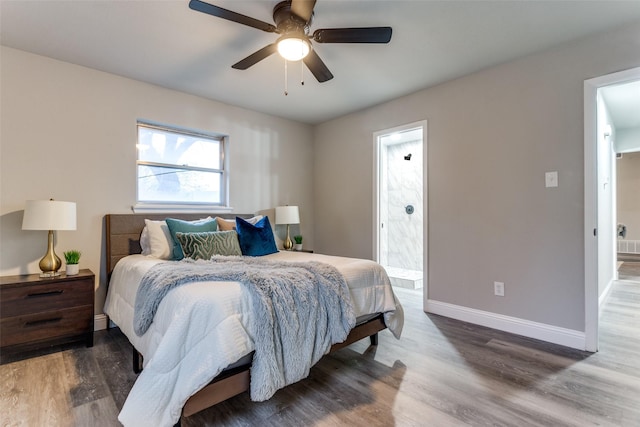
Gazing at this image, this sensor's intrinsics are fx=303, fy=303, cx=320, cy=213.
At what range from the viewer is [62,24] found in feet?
7.36

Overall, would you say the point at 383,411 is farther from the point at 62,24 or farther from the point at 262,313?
the point at 62,24

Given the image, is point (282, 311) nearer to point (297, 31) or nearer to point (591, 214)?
point (297, 31)

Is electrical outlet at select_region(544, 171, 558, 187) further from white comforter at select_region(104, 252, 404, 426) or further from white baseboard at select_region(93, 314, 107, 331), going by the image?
white baseboard at select_region(93, 314, 107, 331)

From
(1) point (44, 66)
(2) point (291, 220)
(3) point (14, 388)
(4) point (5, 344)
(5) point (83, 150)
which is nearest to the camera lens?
(3) point (14, 388)

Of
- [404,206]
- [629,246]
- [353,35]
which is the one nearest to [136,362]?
[353,35]

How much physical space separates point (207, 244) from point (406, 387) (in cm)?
189

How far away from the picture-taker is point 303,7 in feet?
5.70

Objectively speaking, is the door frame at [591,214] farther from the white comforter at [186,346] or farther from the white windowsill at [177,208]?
the white windowsill at [177,208]

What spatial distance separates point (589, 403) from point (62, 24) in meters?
4.27

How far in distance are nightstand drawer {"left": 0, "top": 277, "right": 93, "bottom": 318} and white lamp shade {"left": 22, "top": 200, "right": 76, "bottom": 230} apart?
0.45 meters

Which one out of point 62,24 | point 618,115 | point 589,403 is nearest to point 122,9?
point 62,24

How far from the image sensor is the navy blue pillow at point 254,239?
2.94 meters

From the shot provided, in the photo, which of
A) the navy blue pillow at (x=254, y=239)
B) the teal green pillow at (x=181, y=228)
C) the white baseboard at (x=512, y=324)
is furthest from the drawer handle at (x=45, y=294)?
the white baseboard at (x=512, y=324)

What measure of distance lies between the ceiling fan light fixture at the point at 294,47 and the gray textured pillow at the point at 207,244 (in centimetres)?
163
